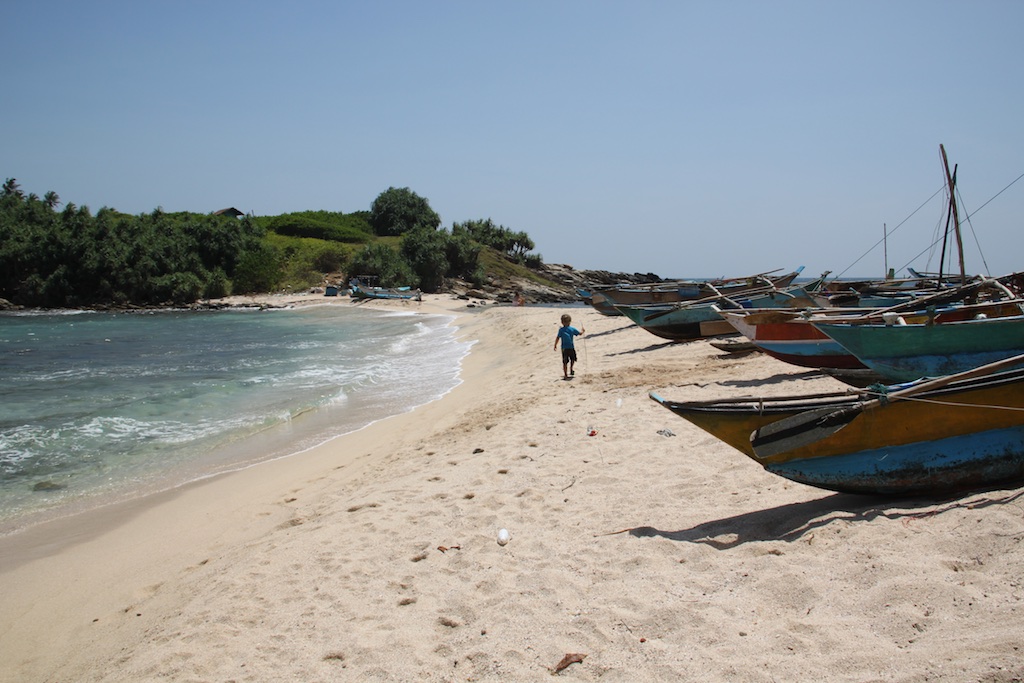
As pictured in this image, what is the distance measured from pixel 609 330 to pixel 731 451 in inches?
544

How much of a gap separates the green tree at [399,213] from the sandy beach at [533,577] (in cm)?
7065

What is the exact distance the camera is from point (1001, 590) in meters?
3.12

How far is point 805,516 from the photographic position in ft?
14.6

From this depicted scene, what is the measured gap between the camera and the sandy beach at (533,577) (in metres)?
3.10

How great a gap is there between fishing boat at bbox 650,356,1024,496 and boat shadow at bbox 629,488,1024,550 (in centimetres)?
13

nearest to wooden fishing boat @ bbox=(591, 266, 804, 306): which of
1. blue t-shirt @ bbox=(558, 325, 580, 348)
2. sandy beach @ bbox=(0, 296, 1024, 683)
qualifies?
blue t-shirt @ bbox=(558, 325, 580, 348)

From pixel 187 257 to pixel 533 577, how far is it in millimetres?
57533

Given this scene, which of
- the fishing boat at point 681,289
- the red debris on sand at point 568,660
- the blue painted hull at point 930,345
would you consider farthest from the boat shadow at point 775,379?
the fishing boat at point 681,289

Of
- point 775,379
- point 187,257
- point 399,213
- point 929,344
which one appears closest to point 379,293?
point 187,257

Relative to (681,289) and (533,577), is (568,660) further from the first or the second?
(681,289)

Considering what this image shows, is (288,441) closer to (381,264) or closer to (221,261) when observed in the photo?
(381,264)

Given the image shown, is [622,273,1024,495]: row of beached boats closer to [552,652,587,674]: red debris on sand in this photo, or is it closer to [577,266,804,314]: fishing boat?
[552,652,587,674]: red debris on sand

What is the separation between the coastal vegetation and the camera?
4884 centimetres

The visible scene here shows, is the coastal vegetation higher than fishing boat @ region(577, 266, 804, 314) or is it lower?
higher
